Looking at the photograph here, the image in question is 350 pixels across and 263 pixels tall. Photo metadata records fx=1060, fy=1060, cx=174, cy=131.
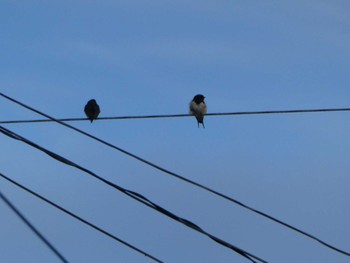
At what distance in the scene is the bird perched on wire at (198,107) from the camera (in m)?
18.2

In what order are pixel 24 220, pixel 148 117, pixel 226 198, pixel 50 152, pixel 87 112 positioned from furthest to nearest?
pixel 87 112, pixel 148 117, pixel 50 152, pixel 226 198, pixel 24 220

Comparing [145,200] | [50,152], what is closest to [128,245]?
[145,200]

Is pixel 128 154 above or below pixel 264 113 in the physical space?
below

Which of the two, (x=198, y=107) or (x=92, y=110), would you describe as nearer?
(x=198, y=107)

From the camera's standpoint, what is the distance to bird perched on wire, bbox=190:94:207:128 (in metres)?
18.2

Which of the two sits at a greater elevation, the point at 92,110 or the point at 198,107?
the point at 198,107

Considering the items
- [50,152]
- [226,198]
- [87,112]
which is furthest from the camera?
[87,112]

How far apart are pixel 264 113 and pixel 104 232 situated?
2.41m

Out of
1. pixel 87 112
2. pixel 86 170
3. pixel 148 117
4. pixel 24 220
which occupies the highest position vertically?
pixel 87 112

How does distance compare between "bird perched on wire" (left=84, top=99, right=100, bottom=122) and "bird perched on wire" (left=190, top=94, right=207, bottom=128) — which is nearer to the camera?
"bird perched on wire" (left=190, top=94, right=207, bottom=128)

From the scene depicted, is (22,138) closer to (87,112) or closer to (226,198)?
(226,198)

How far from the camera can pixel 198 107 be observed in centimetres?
1836

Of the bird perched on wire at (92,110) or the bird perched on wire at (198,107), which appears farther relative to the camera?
the bird perched on wire at (92,110)

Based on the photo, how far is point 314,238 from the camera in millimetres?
8938
